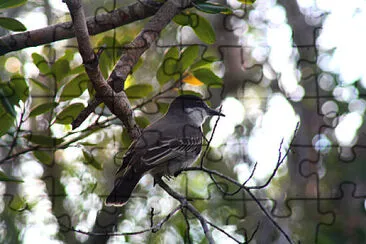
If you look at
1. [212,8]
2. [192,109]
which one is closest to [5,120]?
[212,8]

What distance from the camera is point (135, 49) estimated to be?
14.6 ft

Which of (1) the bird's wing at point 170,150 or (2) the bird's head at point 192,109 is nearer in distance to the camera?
(1) the bird's wing at point 170,150

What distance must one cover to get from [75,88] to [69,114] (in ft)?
0.61

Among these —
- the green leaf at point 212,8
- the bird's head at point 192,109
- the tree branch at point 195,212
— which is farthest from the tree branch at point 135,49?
the bird's head at point 192,109

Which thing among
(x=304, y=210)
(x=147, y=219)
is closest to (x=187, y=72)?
(x=147, y=219)

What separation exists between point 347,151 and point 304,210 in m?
0.85

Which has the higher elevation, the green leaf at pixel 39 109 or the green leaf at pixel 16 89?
the green leaf at pixel 16 89

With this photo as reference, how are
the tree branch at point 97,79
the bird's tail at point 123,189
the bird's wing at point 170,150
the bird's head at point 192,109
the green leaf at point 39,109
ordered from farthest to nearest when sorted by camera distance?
the bird's head at point 192,109 → the bird's wing at point 170,150 → the bird's tail at point 123,189 → the green leaf at point 39,109 → the tree branch at point 97,79

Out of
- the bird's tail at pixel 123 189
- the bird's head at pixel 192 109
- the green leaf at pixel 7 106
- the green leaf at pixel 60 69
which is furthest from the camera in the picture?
the bird's head at pixel 192 109

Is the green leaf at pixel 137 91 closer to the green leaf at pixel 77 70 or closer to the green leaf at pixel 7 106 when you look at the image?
the green leaf at pixel 77 70

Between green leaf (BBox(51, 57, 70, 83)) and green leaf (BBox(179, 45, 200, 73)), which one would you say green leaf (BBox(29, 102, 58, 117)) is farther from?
green leaf (BBox(179, 45, 200, 73))

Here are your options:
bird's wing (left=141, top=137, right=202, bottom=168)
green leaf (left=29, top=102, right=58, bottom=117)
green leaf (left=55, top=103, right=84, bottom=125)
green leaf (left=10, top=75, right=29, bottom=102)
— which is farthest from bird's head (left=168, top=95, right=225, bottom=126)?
green leaf (left=10, top=75, right=29, bottom=102)
